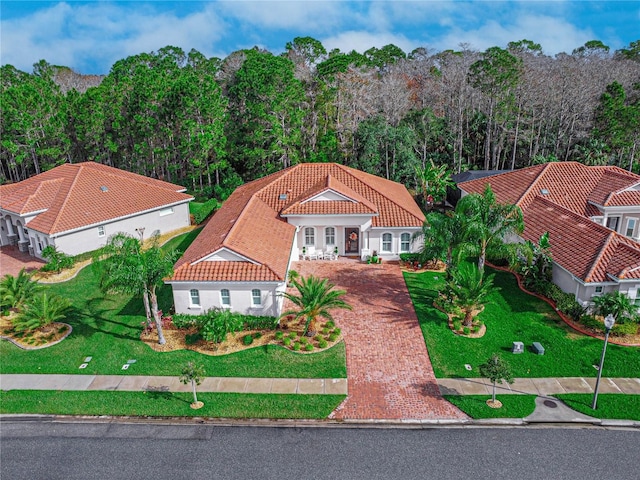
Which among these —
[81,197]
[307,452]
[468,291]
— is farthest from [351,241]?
[81,197]

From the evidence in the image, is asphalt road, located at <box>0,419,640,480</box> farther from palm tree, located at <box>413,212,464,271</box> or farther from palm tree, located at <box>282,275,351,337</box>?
palm tree, located at <box>413,212,464,271</box>

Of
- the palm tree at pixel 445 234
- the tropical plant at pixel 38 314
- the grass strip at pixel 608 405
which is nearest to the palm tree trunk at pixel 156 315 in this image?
the tropical plant at pixel 38 314

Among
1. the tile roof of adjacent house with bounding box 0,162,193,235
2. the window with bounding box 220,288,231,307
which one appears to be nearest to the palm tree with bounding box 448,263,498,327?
the window with bounding box 220,288,231,307

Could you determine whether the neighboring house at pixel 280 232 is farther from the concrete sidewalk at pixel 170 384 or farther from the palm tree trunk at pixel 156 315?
the concrete sidewalk at pixel 170 384

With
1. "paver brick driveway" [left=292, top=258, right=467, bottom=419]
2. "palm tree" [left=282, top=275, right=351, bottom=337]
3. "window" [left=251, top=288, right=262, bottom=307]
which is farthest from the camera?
"window" [left=251, top=288, right=262, bottom=307]

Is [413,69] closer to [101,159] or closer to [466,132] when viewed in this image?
[466,132]
